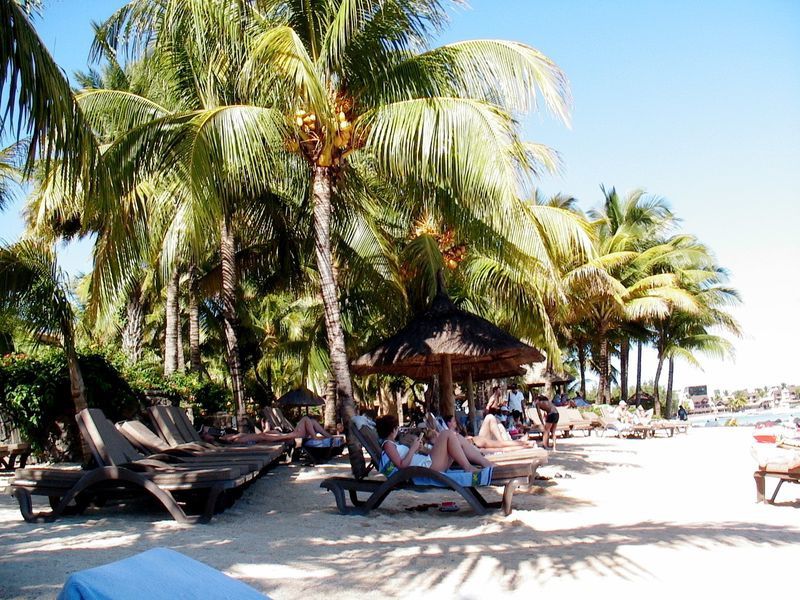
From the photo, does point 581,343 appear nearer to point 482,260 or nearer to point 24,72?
point 482,260

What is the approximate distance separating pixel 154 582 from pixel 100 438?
5224mm

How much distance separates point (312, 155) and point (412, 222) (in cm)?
652

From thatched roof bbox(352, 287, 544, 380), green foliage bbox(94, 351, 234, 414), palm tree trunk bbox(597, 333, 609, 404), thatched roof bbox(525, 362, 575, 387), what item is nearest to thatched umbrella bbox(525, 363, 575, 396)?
thatched roof bbox(525, 362, 575, 387)

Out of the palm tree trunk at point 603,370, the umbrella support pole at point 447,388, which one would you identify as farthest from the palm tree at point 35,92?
the palm tree trunk at point 603,370

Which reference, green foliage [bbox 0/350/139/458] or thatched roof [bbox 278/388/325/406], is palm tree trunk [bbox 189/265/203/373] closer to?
thatched roof [bbox 278/388/325/406]

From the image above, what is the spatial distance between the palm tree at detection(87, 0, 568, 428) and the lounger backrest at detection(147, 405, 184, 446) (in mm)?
2100

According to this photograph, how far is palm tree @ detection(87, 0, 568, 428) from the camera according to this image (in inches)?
344

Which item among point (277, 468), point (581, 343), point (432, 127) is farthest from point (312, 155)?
point (581, 343)

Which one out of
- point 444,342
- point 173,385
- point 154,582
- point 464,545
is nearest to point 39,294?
point 173,385

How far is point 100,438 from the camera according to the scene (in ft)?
21.3

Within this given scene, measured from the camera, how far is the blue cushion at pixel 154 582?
159 centimetres

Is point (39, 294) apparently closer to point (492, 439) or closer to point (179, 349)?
point (492, 439)

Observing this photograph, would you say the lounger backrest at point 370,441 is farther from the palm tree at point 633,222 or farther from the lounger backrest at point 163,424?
the palm tree at point 633,222

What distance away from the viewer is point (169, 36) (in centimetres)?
1109
